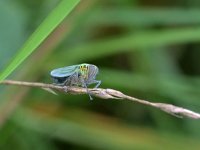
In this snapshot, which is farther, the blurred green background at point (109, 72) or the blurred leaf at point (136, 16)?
the blurred leaf at point (136, 16)

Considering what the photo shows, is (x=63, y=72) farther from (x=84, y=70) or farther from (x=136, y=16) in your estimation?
(x=136, y=16)

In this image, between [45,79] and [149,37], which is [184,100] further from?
[45,79]

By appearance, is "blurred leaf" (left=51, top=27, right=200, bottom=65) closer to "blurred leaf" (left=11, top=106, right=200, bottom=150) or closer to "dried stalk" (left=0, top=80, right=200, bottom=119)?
"blurred leaf" (left=11, top=106, right=200, bottom=150)

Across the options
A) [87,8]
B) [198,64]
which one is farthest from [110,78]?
[198,64]

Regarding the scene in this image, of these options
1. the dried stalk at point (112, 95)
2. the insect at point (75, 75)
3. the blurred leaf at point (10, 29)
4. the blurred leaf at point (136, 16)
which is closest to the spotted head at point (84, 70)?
the insect at point (75, 75)

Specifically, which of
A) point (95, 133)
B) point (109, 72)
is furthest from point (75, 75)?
point (109, 72)

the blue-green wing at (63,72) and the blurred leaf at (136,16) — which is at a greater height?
the blurred leaf at (136,16)

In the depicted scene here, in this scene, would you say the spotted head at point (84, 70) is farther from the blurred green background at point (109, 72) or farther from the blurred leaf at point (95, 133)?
the blurred leaf at point (95, 133)
